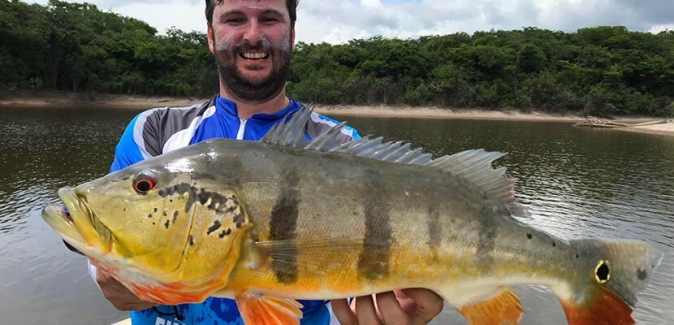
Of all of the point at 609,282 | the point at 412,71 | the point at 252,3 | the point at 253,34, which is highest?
the point at 412,71

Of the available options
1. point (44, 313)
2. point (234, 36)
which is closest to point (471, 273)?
point (234, 36)

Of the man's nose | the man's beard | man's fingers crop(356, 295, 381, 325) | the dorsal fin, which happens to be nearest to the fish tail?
the dorsal fin

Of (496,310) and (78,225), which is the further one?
(496,310)

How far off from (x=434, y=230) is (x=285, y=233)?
28.2 inches

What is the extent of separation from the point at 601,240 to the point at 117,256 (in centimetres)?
239

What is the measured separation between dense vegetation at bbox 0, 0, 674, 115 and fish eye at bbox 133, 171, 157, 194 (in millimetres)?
70007

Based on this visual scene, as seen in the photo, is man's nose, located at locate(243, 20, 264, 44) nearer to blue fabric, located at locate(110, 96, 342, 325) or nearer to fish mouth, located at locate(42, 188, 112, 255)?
blue fabric, located at locate(110, 96, 342, 325)

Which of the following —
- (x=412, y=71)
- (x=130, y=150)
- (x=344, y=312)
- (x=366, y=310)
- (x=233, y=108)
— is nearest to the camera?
(x=366, y=310)

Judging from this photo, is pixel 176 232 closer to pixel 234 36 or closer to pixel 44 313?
pixel 234 36

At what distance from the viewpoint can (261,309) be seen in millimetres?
2217

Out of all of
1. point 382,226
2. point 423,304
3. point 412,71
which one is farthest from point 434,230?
point 412,71

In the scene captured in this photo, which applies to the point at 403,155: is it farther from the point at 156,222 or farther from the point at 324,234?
the point at 156,222

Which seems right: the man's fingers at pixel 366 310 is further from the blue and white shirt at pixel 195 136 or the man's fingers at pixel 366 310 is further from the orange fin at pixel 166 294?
the orange fin at pixel 166 294

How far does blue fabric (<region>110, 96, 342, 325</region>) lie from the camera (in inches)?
112
